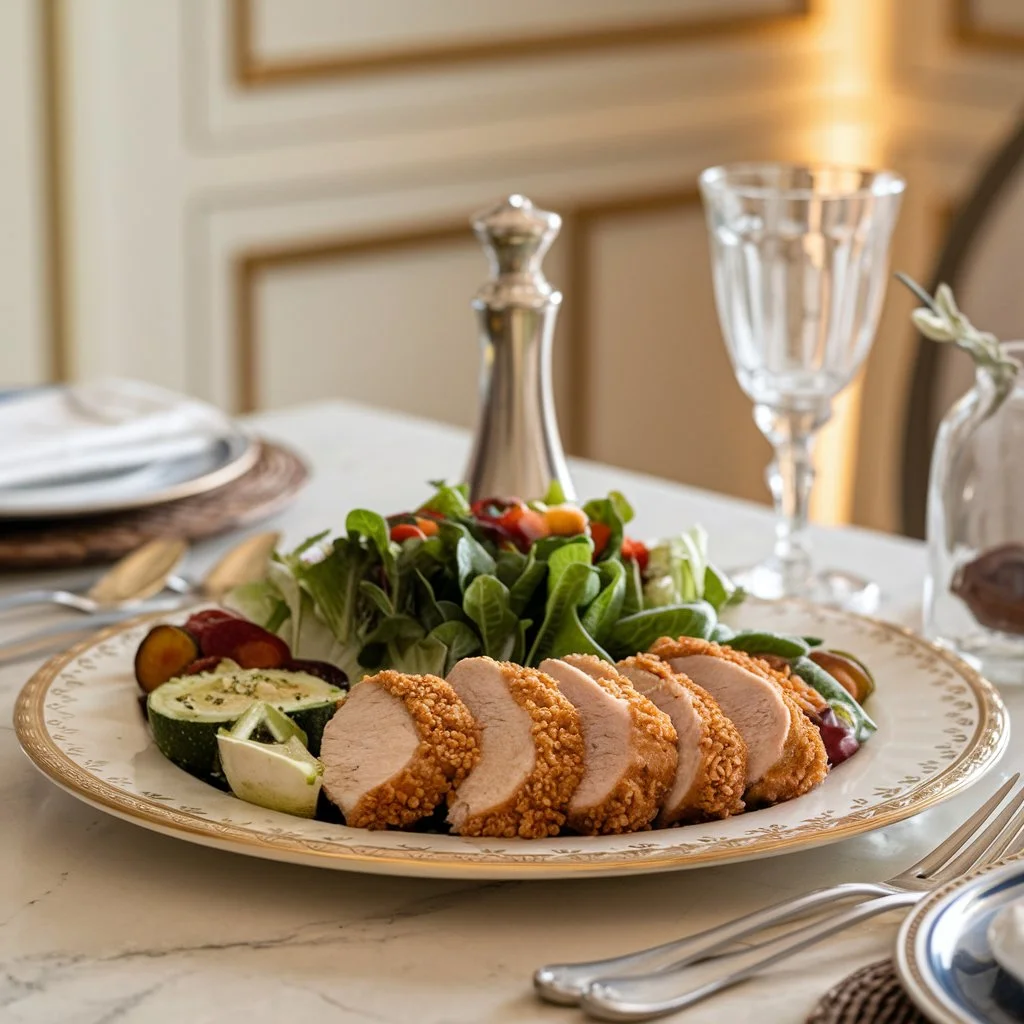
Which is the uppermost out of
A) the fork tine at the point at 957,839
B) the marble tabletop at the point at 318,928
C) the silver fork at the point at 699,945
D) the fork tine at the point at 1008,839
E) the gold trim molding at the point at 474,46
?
the gold trim molding at the point at 474,46

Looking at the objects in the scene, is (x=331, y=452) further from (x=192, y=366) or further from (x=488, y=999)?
(x=192, y=366)

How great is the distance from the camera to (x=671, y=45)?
3945mm

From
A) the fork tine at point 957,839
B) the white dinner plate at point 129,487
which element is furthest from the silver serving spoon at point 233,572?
the fork tine at point 957,839

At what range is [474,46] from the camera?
360 centimetres

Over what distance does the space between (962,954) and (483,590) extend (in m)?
0.41

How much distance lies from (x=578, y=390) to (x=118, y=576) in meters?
2.71

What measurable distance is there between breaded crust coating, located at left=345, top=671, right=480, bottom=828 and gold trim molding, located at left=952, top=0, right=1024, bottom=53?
321 centimetres

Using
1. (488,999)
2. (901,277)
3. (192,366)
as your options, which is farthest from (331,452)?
(192,366)

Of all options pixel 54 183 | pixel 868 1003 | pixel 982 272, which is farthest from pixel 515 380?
pixel 54 183

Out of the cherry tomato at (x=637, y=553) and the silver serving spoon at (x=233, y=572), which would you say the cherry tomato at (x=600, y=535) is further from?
the silver serving spoon at (x=233, y=572)

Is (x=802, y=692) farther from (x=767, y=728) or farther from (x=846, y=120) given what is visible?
(x=846, y=120)

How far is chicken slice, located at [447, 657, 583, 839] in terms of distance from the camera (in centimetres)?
84

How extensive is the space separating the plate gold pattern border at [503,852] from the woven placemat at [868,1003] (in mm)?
94

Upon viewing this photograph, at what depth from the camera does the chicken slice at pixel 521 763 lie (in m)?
0.84
